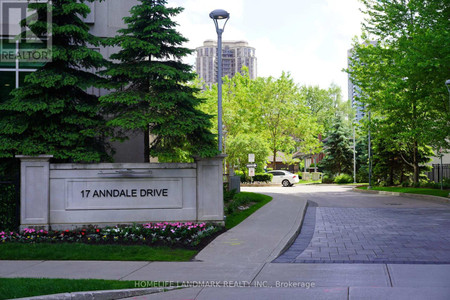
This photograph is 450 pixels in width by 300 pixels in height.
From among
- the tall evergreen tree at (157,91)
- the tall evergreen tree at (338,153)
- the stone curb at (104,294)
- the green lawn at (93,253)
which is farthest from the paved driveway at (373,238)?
the tall evergreen tree at (338,153)

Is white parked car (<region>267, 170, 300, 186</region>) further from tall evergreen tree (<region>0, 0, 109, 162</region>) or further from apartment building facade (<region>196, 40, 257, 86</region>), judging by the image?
apartment building facade (<region>196, 40, 257, 86</region>)

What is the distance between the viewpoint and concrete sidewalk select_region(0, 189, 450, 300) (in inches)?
266

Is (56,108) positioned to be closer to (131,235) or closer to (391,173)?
(131,235)

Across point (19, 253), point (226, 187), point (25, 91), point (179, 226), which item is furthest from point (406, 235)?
point (226, 187)

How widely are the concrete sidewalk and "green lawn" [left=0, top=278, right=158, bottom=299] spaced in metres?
0.31

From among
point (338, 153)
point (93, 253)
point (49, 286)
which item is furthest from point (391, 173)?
point (49, 286)

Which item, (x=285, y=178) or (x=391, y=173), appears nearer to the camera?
(x=391, y=173)

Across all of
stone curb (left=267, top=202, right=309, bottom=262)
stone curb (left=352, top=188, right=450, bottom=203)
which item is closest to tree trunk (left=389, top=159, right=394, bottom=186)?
stone curb (left=352, top=188, right=450, bottom=203)

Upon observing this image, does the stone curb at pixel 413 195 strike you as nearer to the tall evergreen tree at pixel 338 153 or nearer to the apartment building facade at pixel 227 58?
the tall evergreen tree at pixel 338 153

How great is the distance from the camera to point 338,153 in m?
55.2

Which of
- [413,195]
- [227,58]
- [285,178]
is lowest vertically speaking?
[413,195]

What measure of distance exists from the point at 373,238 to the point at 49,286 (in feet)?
26.8

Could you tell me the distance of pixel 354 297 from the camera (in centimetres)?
642

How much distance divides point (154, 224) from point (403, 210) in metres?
12.0
